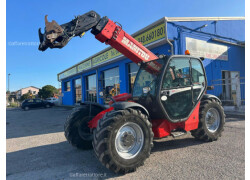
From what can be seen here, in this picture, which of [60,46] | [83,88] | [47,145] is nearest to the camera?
[60,46]

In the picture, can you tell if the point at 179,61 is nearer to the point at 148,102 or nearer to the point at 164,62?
the point at 164,62

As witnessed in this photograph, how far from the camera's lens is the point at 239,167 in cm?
313

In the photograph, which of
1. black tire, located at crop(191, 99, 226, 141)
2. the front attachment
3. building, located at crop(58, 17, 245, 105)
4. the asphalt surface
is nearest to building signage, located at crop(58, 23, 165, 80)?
building, located at crop(58, 17, 245, 105)

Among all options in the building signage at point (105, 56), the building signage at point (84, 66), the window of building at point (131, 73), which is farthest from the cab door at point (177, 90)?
the building signage at point (84, 66)

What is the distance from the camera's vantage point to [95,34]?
13.3 feet

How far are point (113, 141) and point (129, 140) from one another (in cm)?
40

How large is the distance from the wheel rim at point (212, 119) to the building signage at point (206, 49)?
588 cm

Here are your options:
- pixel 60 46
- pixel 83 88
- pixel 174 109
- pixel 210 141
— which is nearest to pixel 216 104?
pixel 210 141

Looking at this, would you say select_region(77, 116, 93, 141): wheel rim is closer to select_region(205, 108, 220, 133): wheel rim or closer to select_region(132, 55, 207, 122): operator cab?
select_region(132, 55, 207, 122): operator cab

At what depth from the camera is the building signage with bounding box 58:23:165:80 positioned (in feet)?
30.7

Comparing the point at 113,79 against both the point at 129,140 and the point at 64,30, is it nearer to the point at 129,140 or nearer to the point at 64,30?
the point at 64,30

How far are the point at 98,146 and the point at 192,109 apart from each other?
8.73 feet

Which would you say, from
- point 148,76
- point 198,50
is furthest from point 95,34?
point 198,50

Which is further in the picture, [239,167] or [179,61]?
[179,61]
